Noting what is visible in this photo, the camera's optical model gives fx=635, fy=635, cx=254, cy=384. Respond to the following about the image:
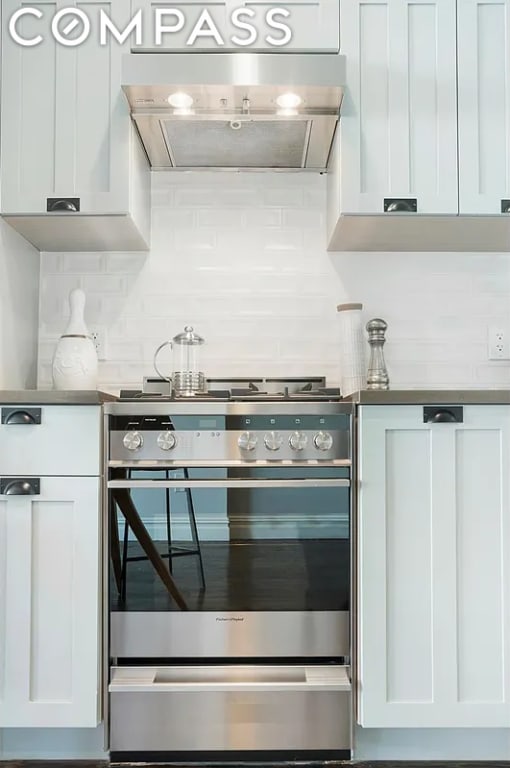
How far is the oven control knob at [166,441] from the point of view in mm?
1734

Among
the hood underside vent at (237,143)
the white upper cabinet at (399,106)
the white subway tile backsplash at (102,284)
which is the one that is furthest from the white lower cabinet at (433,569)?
the white subway tile backsplash at (102,284)

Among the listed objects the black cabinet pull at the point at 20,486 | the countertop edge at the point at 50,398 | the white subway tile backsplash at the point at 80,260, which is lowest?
the black cabinet pull at the point at 20,486

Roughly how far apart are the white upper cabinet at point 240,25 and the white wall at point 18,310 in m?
0.75

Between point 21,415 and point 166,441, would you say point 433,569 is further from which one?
point 21,415

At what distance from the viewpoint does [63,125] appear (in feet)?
6.33

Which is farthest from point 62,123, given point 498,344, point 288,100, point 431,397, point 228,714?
point 228,714

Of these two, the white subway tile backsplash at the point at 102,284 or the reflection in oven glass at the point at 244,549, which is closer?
the reflection in oven glass at the point at 244,549

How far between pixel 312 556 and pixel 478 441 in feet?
1.81

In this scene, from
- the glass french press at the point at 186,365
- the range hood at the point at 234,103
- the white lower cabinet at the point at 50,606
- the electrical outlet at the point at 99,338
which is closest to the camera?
the white lower cabinet at the point at 50,606

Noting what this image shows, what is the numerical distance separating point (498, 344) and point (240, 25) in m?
1.39

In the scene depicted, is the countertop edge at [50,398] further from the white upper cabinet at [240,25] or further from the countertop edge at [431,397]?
the white upper cabinet at [240,25]

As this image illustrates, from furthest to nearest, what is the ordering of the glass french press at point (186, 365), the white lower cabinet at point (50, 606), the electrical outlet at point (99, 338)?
1. the electrical outlet at point (99, 338)
2. the glass french press at point (186, 365)
3. the white lower cabinet at point (50, 606)

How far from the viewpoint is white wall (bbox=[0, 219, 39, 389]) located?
198cm

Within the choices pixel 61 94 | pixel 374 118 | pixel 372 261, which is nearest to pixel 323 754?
pixel 372 261
